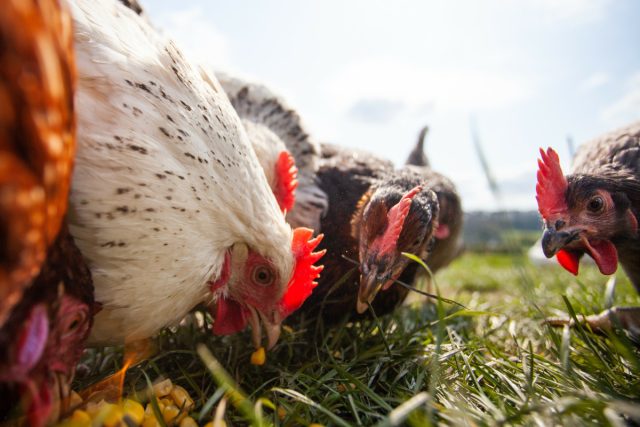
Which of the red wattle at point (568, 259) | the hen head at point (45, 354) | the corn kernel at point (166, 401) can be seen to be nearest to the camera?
the hen head at point (45, 354)

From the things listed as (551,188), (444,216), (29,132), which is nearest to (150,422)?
(29,132)

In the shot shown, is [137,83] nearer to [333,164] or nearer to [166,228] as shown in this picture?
[166,228]

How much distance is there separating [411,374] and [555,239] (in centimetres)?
83

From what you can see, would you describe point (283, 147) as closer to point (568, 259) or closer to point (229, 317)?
point (229, 317)

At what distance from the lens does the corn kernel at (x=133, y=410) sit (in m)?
1.01

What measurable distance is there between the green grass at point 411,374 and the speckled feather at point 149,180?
31 centimetres

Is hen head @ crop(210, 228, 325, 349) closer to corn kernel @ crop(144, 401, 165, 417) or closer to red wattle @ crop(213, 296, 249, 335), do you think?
red wattle @ crop(213, 296, 249, 335)

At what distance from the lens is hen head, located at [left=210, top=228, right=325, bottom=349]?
4.68 feet

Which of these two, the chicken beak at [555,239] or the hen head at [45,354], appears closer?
the hen head at [45,354]

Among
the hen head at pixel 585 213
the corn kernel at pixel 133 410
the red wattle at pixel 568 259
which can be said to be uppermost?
the hen head at pixel 585 213

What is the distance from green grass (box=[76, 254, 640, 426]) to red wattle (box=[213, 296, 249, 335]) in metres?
0.15

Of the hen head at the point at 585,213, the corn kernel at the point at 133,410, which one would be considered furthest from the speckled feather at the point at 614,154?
the corn kernel at the point at 133,410

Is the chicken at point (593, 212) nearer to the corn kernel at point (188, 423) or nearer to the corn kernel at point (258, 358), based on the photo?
the corn kernel at point (258, 358)

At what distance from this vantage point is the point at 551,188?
5.54 feet
